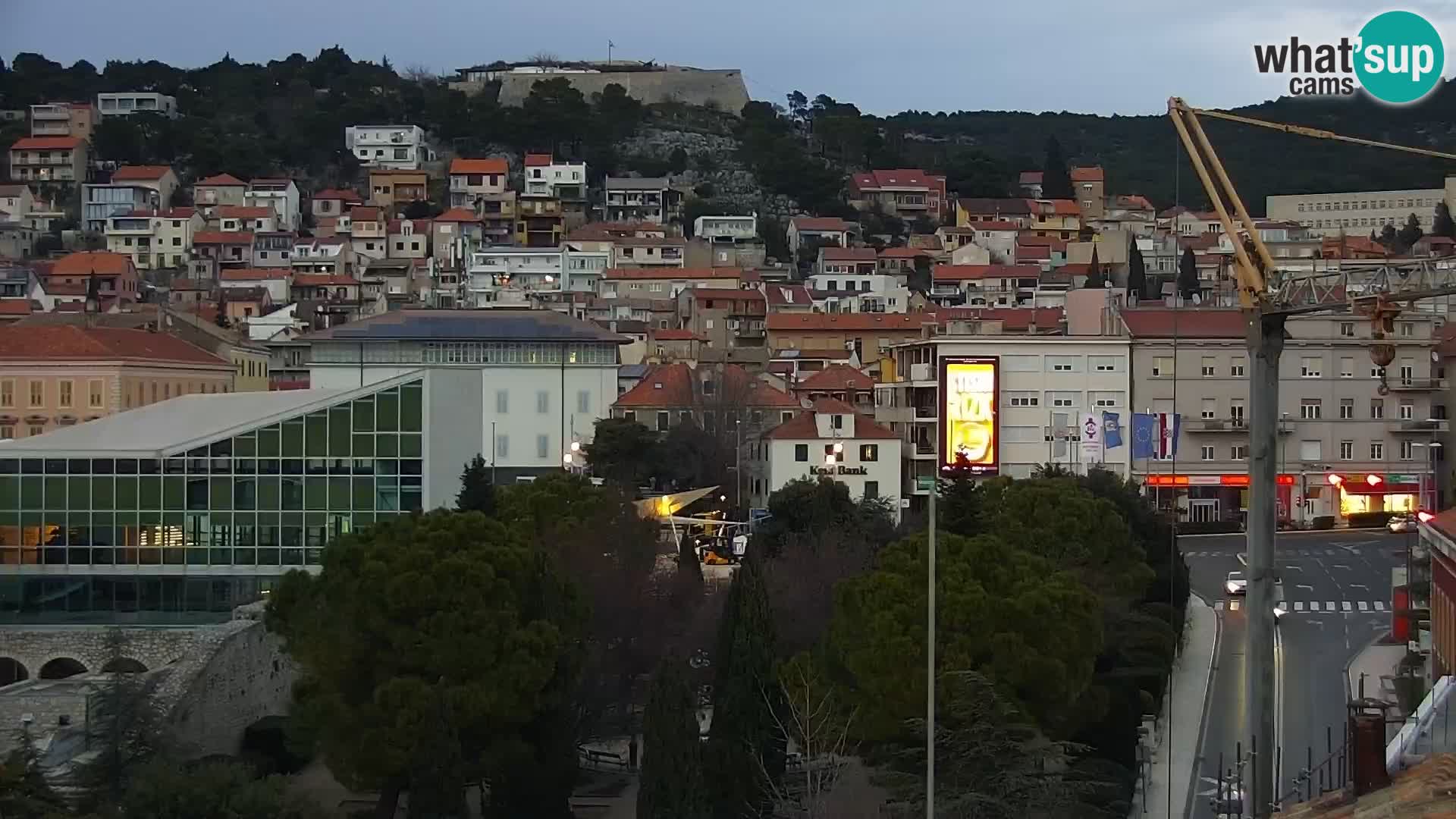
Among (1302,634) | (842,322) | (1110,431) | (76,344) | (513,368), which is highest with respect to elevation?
(842,322)

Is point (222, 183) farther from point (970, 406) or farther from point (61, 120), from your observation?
point (970, 406)

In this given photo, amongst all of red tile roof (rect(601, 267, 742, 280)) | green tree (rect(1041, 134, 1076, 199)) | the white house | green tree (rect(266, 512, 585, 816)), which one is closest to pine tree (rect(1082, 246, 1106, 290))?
red tile roof (rect(601, 267, 742, 280))

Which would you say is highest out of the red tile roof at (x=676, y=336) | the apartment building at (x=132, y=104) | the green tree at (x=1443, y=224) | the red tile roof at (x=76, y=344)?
the apartment building at (x=132, y=104)

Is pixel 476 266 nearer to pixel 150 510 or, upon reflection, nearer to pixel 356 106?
pixel 356 106

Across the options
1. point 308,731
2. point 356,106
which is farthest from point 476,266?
point 308,731

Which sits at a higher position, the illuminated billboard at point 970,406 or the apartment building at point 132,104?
the apartment building at point 132,104

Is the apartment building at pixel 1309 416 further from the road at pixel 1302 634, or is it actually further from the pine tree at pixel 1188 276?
the pine tree at pixel 1188 276

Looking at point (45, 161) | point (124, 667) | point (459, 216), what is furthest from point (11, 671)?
point (45, 161)

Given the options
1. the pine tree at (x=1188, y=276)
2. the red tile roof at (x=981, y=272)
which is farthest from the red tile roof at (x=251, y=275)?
the pine tree at (x=1188, y=276)
